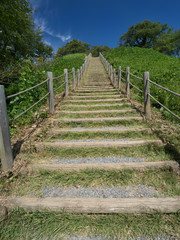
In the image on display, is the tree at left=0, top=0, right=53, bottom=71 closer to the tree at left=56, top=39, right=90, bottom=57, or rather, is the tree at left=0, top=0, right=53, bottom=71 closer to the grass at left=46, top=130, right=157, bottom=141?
the grass at left=46, top=130, right=157, bottom=141

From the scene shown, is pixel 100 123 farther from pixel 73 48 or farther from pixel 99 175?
pixel 73 48

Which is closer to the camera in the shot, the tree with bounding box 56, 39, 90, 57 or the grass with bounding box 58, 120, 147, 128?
the grass with bounding box 58, 120, 147, 128

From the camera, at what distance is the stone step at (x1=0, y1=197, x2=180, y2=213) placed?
1.73 m

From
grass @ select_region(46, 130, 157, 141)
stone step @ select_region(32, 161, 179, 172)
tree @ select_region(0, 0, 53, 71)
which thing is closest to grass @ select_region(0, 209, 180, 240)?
stone step @ select_region(32, 161, 179, 172)

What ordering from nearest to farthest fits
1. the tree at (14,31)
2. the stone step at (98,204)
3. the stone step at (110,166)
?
the stone step at (98,204)
the stone step at (110,166)
the tree at (14,31)

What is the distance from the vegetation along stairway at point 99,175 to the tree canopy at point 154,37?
48.4m

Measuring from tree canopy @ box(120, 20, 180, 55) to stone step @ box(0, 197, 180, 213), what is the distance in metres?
49.5

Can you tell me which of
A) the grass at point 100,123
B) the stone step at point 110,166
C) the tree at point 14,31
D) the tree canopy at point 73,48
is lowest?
the stone step at point 110,166

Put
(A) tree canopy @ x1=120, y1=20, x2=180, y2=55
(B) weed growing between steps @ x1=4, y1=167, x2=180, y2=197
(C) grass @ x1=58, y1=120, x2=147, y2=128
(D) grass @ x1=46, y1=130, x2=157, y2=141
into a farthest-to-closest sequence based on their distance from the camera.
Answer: (A) tree canopy @ x1=120, y1=20, x2=180, y2=55 < (C) grass @ x1=58, y1=120, x2=147, y2=128 < (D) grass @ x1=46, y1=130, x2=157, y2=141 < (B) weed growing between steps @ x1=4, y1=167, x2=180, y2=197

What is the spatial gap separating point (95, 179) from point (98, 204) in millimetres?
460

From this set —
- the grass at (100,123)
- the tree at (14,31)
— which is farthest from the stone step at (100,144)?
the tree at (14,31)

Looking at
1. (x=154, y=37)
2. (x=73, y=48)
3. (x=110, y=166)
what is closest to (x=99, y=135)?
(x=110, y=166)

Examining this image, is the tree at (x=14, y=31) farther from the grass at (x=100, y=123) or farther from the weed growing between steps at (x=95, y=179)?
the weed growing between steps at (x=95, y=179)

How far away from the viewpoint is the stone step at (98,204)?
173 cm
